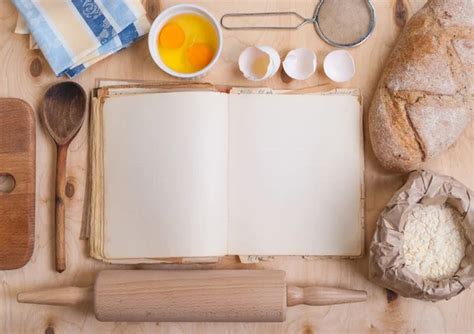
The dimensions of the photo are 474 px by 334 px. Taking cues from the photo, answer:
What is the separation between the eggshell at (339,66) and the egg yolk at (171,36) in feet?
0.76

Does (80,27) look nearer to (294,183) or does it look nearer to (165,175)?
(165,175)

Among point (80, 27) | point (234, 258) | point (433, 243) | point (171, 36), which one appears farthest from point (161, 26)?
point (433, 243)

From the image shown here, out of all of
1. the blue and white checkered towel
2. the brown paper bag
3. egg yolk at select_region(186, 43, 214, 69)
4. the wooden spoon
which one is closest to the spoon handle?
the wooden spoon

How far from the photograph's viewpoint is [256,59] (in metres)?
0.88

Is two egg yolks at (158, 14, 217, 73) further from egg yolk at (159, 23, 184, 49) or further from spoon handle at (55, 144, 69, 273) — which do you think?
spoon handle at (55, 144, 69, 273)

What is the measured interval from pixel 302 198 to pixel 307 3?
12.4 inches

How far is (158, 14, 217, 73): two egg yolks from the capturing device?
2.83 feet

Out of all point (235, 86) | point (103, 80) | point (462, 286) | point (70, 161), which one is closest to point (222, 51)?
point (235, 86)

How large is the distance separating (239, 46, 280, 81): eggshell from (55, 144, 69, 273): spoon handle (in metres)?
0.31

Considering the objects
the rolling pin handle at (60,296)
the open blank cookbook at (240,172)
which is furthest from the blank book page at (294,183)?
the rolling pin handle at (60,296)

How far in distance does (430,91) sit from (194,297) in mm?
458

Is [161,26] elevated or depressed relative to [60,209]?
elevated

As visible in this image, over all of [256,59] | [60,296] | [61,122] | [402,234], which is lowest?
[60,296]

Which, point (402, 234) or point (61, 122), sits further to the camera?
point (61, 122)
